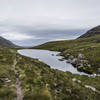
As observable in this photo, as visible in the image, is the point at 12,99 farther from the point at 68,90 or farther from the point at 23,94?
the point at 68,90

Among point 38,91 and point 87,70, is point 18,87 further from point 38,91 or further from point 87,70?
point 87,70

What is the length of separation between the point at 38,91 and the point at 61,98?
3696 mm

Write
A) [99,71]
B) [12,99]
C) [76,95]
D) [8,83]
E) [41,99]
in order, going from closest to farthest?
[12,99] < [41,99] < [8,83] < [76,95] < [99,71]

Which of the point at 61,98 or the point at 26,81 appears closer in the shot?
the point at 61,98

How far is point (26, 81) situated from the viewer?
18031 millimetres

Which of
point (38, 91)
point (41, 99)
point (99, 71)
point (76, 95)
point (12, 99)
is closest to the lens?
point (12, 99)

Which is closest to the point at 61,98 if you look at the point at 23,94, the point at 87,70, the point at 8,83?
the point at 23,94

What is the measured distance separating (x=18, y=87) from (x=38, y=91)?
2977 millimetres

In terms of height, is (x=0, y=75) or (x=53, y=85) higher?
(x=0, y=75)

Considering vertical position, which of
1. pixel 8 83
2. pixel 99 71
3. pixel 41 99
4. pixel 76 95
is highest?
pixel 8 83

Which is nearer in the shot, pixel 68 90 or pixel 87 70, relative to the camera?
pixel 68 90

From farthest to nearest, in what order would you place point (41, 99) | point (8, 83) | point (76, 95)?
point (76, 95)
point (8, 83)
point (41, 99)

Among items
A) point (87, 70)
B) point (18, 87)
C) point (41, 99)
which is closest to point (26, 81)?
point (18, 87)

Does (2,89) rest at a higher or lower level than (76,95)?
higher
